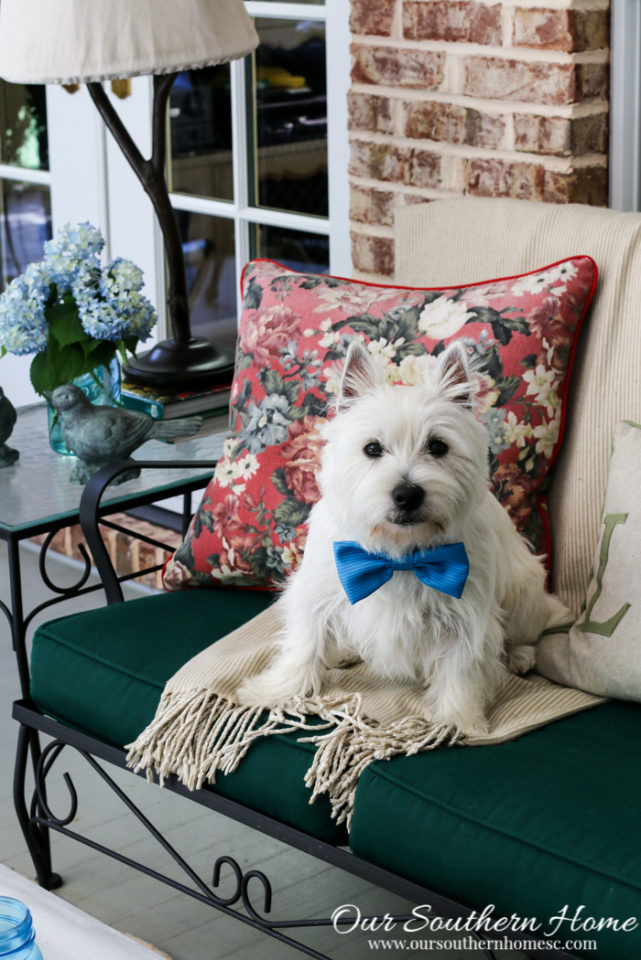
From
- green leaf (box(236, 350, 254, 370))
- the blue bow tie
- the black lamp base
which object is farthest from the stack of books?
the blue bow tie

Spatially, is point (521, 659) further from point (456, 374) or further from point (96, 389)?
point (96, 389)

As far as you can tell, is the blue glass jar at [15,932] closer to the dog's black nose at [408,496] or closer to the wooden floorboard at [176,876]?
the dog's black nose at [408,496]

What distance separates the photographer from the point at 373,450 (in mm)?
1740

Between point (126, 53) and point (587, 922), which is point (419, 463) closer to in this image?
point (587, 922)

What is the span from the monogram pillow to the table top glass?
91 centimetres

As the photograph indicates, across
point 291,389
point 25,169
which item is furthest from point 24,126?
point 291,389

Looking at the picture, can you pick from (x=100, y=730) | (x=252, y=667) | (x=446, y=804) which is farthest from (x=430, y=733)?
(x=100, y=730)

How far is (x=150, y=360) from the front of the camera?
9.79 feet

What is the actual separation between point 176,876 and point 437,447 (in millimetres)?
1137

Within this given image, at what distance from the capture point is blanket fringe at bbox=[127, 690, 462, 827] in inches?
70.0

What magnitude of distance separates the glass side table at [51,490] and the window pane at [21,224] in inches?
63.4

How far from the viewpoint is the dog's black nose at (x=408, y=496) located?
1.69 m

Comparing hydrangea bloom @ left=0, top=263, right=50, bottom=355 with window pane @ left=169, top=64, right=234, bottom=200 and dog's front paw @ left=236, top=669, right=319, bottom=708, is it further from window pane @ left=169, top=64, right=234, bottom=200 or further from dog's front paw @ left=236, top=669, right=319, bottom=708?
window pane @ left=169, top=64, right=234, bottom=200

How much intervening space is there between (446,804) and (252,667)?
472mm
